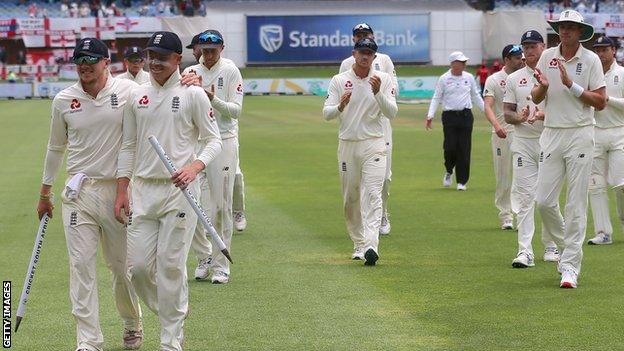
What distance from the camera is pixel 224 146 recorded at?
13477 millimetres

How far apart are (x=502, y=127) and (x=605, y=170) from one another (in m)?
2.18

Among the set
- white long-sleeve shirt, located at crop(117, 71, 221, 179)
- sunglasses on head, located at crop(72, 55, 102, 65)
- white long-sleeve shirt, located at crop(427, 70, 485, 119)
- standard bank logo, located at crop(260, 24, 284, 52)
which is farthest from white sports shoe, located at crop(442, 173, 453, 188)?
standard bank logo, located at crop(260, 24, 284, 52)

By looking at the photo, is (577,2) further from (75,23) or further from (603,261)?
(603,261)

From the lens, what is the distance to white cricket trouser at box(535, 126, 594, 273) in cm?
1205

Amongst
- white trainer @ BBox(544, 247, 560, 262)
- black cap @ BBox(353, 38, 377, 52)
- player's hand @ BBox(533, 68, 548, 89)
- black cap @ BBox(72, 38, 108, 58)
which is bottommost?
white trainer @ BBox(544, 247, 560, 262)

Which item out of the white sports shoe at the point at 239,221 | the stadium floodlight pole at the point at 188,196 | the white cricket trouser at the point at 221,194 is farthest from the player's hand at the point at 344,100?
the stadium floodlight pole at the point at 188,196

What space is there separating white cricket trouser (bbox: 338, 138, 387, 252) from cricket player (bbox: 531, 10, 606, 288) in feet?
7.43

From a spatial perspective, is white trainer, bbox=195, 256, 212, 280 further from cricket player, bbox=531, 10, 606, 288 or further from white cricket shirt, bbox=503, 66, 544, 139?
white cricket shirt, bbox=503, 66, 544, 139

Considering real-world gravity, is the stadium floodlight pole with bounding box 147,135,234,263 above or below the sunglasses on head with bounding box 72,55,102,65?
below

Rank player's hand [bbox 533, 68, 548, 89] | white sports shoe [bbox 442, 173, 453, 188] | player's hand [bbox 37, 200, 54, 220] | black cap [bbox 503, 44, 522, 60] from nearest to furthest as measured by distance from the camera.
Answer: player's hand [bbox 37, 200, 54, 220] < player's hand [bbox 533, 68, 548, 89] < black cap [bbox 503, 44, 522, 60] < white sports shoe [bbox 442, 173, 453, 188]

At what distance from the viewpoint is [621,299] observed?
11.4 metres

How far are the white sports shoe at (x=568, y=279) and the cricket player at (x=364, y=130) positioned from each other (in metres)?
2.38

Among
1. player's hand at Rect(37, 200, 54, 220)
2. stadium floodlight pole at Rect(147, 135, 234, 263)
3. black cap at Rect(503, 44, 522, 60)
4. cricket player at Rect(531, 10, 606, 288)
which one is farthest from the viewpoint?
black cap at Rect(503, 44, 522, 60)

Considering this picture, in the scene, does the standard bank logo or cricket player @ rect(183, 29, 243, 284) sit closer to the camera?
cricket player @ rect(183, 29, 243, 284)
